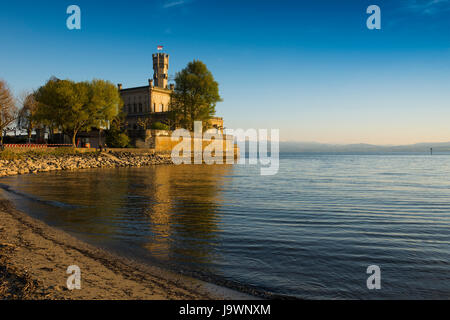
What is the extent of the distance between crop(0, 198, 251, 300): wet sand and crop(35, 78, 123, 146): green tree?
4358 cm

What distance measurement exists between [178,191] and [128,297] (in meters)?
13.6

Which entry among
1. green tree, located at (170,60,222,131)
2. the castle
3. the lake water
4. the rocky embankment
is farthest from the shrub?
the lake water

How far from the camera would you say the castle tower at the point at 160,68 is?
89812mm

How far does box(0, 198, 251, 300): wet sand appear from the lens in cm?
455

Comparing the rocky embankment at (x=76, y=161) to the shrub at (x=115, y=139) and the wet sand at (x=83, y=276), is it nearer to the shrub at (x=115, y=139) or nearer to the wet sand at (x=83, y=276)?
the shrub at (x=115, y=139)

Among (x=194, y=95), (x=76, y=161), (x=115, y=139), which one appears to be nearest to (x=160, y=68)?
(x=194, y=95)

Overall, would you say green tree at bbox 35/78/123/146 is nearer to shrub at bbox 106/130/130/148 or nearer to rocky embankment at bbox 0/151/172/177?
shrub at bbox 106/130/130/148

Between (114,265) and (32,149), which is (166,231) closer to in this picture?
(114,265)

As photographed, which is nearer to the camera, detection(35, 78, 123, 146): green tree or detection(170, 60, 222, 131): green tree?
detection(35, 78, 123, 146): green tree

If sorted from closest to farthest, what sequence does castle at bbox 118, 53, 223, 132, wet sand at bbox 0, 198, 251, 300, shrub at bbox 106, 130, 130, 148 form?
wet sand at bbox 0, 198, 251, 300 → shrub at bbox 106, 130, 130, 148 → castle at bbox 118, 53, 223, 132

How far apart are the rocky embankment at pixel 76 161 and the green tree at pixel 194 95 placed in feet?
34.2

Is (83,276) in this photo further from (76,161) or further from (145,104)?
(145,104)

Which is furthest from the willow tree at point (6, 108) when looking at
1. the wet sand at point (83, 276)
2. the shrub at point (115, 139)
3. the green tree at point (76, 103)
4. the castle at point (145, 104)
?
the wet sand at point (83, 276)

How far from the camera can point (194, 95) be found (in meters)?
61.4
